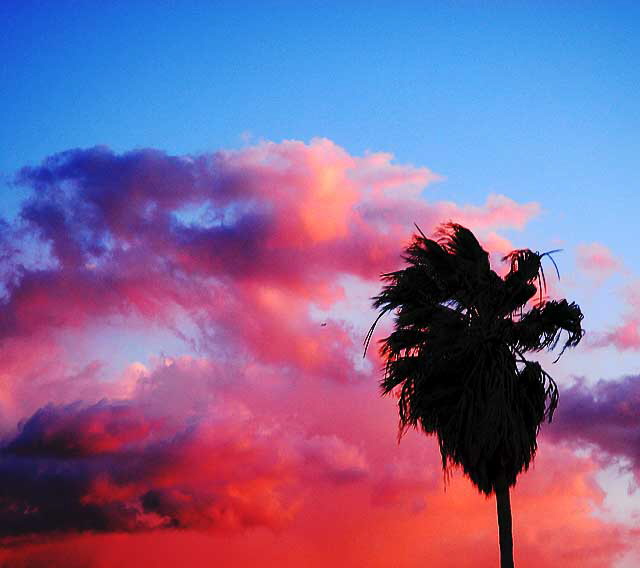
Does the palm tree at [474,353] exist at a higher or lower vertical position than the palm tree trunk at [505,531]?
higher

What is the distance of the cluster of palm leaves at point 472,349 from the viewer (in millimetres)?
33781

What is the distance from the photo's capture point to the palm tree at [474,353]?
33.7m

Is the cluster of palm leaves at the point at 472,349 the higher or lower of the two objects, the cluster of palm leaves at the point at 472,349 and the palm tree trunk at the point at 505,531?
the higher

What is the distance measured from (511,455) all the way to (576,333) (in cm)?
509

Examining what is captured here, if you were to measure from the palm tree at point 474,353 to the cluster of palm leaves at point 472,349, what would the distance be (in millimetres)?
32

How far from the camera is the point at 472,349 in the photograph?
35.0m

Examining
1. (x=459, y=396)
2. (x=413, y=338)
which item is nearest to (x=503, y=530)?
(x=459, y=396)

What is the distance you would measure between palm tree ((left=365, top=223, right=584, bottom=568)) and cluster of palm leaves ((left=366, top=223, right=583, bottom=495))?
1.3 inches

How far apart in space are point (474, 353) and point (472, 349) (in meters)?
0.14

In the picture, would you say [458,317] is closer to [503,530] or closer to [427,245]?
[427,245]

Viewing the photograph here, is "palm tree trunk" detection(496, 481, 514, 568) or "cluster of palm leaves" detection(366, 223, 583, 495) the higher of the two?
"cluster of palm leaves" detection(366, 223, 583, 495)

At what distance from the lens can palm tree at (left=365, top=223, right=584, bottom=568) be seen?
111 ft

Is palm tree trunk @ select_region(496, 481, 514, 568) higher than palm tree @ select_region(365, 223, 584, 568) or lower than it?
lower

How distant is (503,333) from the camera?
3553 cm
